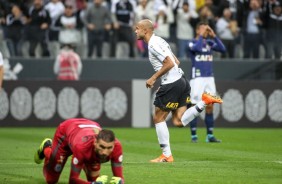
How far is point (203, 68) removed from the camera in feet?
60.5

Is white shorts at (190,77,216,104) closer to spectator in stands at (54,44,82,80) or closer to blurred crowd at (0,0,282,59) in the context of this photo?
blurred crowd at (0,0,282,59)

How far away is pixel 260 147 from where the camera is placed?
1694 cm

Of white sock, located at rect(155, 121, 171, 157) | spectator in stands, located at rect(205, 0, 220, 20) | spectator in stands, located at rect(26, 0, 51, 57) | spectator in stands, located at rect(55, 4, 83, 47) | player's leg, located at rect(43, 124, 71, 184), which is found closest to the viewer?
player's leg, located at rect(43, 124, 71, 184)

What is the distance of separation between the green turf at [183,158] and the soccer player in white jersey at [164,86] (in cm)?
56

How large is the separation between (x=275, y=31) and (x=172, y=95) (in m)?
10.5

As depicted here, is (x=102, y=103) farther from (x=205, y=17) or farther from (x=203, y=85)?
(x=203, y=85)

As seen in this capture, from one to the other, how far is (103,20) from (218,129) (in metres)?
4.56

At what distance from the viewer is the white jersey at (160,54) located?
13.3 meters

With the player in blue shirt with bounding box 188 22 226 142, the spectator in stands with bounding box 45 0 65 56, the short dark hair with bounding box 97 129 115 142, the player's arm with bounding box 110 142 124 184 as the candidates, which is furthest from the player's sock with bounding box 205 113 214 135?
the short dark hair with bounding box 97 129 115 142

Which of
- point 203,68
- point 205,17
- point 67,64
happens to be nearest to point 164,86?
point 203,68

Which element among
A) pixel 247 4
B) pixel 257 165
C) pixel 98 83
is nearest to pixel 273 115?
pixel 247 4

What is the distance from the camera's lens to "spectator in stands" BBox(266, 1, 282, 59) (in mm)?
23375

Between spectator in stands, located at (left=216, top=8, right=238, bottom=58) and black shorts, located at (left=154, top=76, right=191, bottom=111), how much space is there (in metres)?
10.1

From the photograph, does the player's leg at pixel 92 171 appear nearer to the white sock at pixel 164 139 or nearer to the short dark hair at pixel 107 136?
the short dark hair at pixel 107 136
